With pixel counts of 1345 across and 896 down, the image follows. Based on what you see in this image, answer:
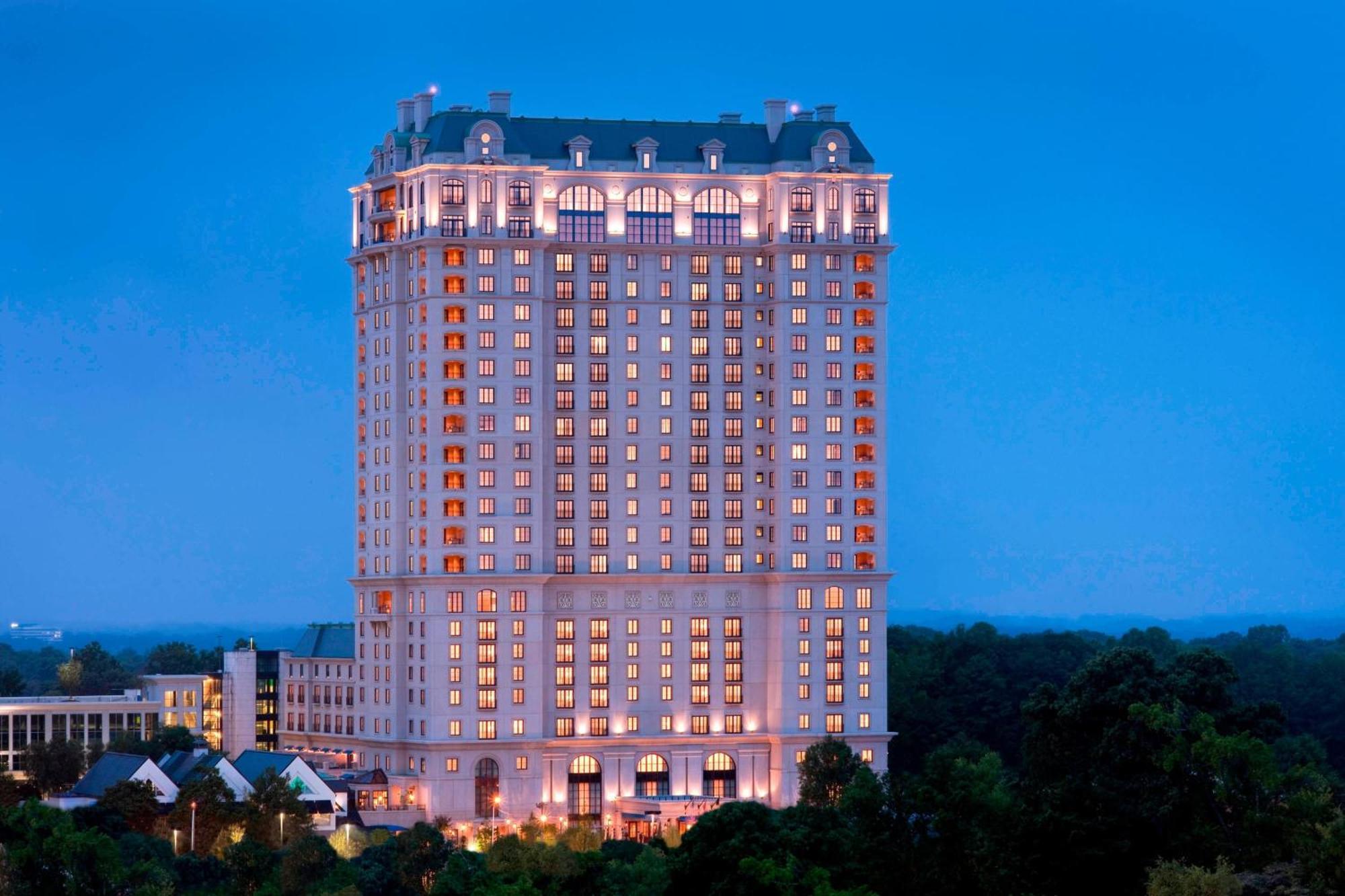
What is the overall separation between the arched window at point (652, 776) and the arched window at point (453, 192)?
3559cm

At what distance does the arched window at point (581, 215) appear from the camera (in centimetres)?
16712

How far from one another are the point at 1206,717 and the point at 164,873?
48652 millimetres

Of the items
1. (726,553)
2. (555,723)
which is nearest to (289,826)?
(555,723)

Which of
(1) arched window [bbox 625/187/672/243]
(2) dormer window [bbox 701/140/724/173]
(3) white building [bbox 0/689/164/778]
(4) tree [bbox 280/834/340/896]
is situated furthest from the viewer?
(3) white building [bbox 0/689/164/778]

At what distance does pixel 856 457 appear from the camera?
169000 mm

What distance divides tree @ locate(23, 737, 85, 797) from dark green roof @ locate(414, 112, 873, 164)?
4263 cm

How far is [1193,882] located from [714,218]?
7454cm

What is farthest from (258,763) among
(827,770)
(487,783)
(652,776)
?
(827,770)

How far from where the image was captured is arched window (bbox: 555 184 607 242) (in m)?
167

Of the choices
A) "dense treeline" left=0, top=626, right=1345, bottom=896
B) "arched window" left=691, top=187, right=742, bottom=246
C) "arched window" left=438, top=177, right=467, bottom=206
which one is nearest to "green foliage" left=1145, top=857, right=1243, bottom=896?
"dense treeline" left=0, top=626, right=1345, bottom=896

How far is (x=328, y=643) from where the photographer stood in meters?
180

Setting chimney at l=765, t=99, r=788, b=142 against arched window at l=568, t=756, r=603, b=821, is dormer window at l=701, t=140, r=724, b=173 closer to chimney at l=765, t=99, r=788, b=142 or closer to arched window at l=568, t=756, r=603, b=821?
chimney at l=765, t=99, r=788, b=142

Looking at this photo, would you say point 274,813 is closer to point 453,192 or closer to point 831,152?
point 453,192

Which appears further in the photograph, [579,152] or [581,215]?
[579,152]
